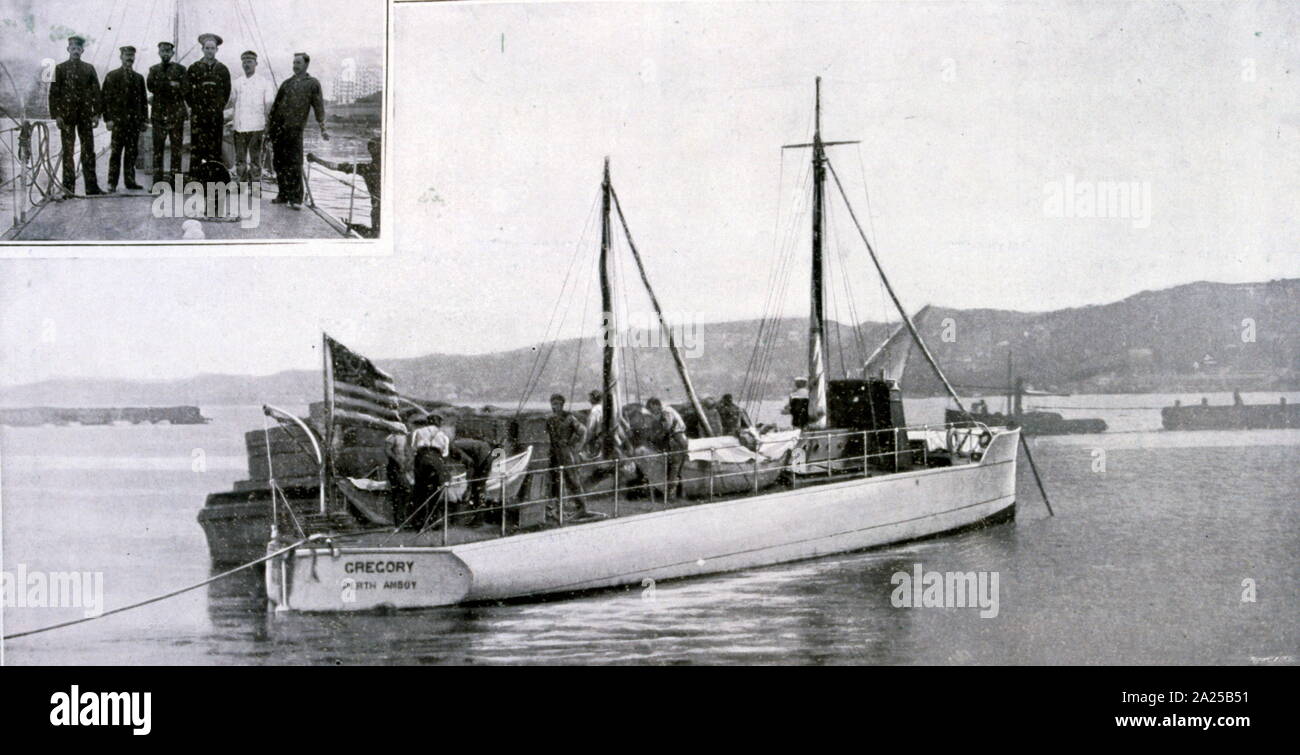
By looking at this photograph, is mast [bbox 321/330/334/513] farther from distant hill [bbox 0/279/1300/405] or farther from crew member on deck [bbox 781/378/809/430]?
crew member on deck [bbox 781/378/809/430]

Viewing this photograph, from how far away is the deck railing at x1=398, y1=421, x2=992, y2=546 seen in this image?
5438 mm

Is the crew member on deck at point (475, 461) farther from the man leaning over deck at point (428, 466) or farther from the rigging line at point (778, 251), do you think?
the rigging line at point (778, 251)

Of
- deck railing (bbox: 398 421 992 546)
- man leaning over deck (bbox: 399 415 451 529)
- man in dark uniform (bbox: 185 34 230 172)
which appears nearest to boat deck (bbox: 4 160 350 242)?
man in dark uniform (bbox: 185 34 230 172)

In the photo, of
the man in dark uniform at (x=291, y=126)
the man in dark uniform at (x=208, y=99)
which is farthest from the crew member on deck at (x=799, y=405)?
the man in dark uniform at (x=208, y=99)

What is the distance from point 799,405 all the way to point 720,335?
54 cm

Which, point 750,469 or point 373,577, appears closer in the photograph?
point 373,577

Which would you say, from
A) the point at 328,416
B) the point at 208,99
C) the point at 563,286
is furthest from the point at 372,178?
the point at 328,416

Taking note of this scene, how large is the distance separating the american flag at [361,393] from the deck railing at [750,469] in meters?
0.45

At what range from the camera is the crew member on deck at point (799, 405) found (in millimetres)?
5723

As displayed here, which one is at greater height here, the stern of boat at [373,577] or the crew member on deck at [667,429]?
the crew member on deck at [667,429]

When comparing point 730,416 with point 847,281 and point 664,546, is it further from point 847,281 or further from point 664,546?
point 847,281

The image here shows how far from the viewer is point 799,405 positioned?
18.8 ft

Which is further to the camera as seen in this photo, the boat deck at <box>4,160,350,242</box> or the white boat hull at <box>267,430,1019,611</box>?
the boat deck at <box>4,160,350,242</box>

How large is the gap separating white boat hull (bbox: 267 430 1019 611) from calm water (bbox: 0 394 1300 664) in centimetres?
9
